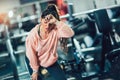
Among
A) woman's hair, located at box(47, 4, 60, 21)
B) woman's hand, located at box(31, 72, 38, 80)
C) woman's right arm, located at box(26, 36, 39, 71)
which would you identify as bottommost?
woman's hand, located at box(31, 72, 38, 80)

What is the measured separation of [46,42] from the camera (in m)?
1.18

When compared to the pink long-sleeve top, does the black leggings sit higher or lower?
lower

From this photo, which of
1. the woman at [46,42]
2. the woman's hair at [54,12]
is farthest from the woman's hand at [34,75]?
the woman's hair at [54,12]

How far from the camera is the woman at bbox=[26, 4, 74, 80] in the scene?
3.85 feet

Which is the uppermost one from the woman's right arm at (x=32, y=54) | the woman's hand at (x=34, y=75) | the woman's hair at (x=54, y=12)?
the woman's hair at (x=54, y=12)

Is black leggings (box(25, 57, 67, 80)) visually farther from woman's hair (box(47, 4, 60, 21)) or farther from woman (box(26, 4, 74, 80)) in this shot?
woman's hair (box(47, 4, 60, 21))

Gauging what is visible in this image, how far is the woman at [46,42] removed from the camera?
1174 mm

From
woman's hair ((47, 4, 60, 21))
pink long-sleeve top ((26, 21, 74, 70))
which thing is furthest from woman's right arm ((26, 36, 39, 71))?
woman's hair ((47, 4, 60, 21))

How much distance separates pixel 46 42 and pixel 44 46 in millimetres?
20

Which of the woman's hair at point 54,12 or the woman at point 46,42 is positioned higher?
the woman's hair at point 54,12

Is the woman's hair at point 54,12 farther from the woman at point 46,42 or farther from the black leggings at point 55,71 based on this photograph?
the black leggings at point 55,71

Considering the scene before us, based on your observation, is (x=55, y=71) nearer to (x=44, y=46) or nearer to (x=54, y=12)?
(x=44, y=46)

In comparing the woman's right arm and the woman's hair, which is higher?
the woman's hair

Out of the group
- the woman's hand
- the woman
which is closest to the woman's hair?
the woman
